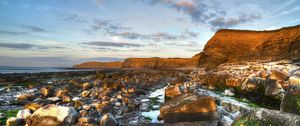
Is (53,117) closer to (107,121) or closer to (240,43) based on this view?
(107,121)

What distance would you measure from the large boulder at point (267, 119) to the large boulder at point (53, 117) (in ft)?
12.8

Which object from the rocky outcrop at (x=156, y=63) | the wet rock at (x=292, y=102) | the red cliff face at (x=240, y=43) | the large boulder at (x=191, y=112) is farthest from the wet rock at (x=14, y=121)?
the rocky outcrop at (x=156, y=63)

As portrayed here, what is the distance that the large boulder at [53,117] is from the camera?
217 inches

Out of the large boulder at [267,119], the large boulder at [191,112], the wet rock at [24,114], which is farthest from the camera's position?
the wet rock at [24,114]

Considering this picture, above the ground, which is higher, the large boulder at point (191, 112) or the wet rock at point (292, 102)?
the wet rock at point (292, 102)

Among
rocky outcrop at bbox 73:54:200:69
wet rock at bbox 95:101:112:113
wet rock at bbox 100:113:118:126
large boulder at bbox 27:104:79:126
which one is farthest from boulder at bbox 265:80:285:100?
rocky outcrop at bbox 73:54:200:69

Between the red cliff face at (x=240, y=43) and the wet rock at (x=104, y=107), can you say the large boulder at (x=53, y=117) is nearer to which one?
the wet rock at (x=104, y=107)

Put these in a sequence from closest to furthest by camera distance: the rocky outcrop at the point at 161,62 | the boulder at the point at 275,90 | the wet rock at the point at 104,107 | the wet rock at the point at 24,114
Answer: the wet rock at the point at 24,114
the wet rock at the point at 104,107
the boulder at the point at 275,90
the rocky outcrop at the point at 161,62

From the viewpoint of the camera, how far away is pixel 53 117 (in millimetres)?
5594

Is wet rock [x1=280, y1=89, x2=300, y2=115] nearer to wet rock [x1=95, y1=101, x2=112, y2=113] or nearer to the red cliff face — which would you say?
wet rock [x1=95, y1=101, x2=112, y2=113]

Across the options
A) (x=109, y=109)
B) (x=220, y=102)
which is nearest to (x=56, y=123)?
(x=109, y=109)

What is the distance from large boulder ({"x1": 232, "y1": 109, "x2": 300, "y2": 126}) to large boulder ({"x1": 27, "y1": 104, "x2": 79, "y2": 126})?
391cm

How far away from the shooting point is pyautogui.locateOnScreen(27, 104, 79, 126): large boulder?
5523mm

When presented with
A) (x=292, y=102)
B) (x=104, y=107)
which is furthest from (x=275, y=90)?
(x=104, y=107)
